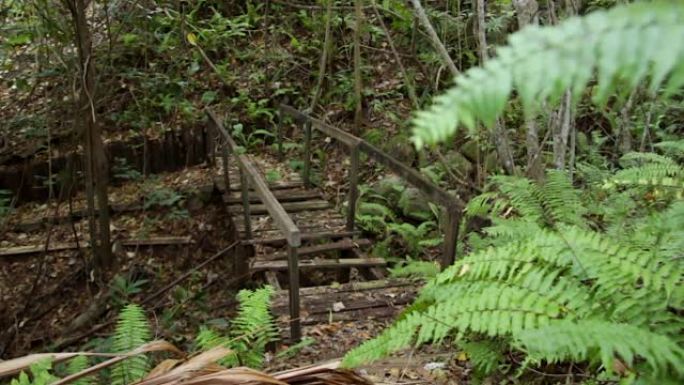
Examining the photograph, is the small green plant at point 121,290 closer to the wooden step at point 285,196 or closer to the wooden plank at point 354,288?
the wooden step at point 285,196

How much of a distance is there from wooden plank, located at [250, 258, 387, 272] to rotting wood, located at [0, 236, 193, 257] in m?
2.36

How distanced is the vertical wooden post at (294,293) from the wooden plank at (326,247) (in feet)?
5.60

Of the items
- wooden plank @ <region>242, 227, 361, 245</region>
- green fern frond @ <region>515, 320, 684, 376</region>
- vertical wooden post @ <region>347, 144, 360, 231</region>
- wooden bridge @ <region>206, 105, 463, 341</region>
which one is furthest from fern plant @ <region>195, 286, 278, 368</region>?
vertical wooden post @ <region>347, 144, 360, 231</region>

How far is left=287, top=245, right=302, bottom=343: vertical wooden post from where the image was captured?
3846mm

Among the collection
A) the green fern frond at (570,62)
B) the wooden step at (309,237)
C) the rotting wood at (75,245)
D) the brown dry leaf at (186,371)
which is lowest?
the rotting wood at (75,245)

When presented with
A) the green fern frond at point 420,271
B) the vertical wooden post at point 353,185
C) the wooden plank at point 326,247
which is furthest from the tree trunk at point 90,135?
the green fern frond at point 420,271

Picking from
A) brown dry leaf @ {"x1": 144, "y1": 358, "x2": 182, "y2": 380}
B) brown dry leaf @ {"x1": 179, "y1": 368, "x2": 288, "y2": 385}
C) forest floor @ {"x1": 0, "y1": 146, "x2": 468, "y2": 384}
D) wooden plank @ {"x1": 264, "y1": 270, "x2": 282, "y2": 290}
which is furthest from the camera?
forest floor @ {"x1": 0, "y1": 146, "x2": 468, "y2": 384}

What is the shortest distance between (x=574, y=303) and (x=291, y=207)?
5.25m

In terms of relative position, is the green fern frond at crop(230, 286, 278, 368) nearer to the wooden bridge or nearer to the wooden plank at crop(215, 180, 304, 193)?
the wooden bridge

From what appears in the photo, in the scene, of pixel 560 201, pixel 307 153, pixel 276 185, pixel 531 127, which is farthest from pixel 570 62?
pixel 276 185

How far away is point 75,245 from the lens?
23.6 feet

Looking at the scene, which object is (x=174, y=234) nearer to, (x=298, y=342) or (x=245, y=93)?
(x=245, y=93)

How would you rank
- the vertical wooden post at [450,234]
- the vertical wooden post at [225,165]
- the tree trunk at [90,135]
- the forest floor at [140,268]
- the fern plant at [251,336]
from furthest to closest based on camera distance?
the vertical wooden post at [225,165] < the forest floor at [140,268] < the tree trunk at [90,135] < the vertical wooden post at [450,234] < the fern plant at [251,336]

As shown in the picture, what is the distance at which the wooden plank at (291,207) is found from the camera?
22.7ft
